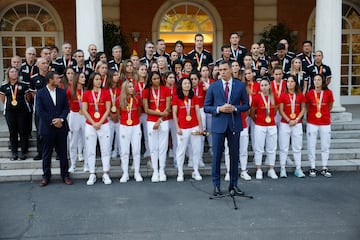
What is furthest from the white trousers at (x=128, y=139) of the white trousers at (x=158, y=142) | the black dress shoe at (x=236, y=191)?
the black dress shoe at (x=236, y=191)

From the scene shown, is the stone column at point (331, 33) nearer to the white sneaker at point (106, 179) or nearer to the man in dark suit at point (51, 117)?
the white sneaker at point (106, 179)

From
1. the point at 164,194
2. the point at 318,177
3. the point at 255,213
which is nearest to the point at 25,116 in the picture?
the point at 164,194

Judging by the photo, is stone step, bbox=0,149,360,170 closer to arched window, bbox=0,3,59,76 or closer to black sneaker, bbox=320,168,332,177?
black sneaker, bbox=320,168,332,177

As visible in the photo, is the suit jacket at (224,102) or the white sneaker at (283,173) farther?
the white sneaker at (283,173)

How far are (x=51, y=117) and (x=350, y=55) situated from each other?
11796 millimetres

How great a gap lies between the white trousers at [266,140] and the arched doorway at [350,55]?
28.5 ft

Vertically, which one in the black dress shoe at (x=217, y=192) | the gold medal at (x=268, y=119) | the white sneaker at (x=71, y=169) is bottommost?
the black dress shoe at (x=217, y=192)

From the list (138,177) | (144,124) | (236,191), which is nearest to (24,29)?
(144,124)

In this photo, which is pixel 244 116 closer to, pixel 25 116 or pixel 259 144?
pixel 259 144

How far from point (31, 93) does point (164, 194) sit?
3.37 meters

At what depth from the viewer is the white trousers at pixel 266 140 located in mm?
7359

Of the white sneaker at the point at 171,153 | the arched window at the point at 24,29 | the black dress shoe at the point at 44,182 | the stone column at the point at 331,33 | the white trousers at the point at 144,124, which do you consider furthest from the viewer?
the arched window at the point at 24,29

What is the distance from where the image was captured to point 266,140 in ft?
24.4

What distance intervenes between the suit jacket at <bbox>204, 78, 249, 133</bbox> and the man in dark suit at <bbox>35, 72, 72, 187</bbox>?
2479 millimetres
